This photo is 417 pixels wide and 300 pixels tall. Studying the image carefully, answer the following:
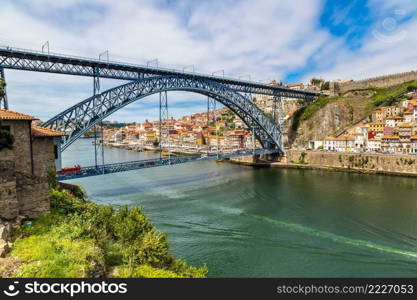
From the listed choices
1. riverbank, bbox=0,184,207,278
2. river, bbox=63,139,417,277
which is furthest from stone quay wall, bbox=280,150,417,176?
riverbank, bbox=0,184,207,278

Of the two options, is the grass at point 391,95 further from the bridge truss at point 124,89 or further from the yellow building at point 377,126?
the bridge truss at point 124,89

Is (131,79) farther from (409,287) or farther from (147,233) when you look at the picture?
(409,287)

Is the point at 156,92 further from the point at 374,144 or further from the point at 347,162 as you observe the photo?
the point at 374,144

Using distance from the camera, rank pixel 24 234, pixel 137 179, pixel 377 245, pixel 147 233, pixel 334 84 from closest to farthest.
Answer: pixel 24 234 < pixel 147 233 < pixel 377 245 < pixel 137 179 < pixel 334 84

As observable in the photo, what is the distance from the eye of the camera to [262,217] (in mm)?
12523

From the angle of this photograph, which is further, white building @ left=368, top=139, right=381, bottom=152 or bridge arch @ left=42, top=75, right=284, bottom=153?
white building @ left=368, top=139, right=381, bottom=152

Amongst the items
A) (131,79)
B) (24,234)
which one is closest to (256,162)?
(131,79)

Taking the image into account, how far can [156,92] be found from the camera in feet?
61.4

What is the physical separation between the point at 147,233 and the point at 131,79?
1260 cm

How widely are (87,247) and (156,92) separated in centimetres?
1426

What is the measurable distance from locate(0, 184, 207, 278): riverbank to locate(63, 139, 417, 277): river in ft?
7.11

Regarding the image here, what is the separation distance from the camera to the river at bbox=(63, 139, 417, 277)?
8273 millimetres

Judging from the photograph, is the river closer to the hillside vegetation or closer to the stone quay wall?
the stone quay wall

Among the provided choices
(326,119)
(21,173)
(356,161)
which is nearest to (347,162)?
(356,161)
